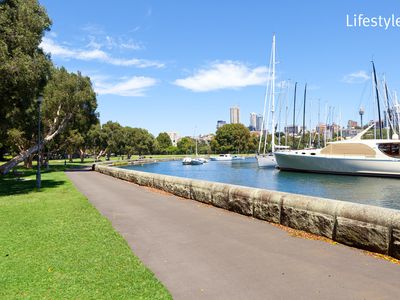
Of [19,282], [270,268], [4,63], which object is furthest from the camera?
[4,63]

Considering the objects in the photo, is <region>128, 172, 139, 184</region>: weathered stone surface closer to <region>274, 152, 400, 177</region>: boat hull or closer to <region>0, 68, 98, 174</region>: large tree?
<region>0, 68, 98, 174</region>: large tree

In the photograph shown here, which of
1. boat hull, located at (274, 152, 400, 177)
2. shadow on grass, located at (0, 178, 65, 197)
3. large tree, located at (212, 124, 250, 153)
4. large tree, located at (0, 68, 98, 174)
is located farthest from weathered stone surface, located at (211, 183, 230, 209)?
large tree, located at (212, 124, 250, 153)

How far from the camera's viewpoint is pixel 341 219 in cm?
745

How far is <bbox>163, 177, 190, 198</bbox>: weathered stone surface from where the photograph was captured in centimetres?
1498

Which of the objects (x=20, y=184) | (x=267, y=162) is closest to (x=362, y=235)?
(x=20, y=184)

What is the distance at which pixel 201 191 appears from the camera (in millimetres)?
13586

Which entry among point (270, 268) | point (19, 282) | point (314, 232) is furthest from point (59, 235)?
point (314, 232)

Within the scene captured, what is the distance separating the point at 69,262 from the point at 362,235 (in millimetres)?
5405

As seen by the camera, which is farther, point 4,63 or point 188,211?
point 4,63

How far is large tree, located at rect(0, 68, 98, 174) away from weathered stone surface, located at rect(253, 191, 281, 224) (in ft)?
106

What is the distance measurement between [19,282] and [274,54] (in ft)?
193

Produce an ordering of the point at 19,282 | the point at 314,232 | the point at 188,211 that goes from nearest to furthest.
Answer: the point at 19,282 → the point at 314,232 → the point at 188,211

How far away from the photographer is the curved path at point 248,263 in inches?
199

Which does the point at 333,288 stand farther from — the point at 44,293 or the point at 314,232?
the point at 44,293
